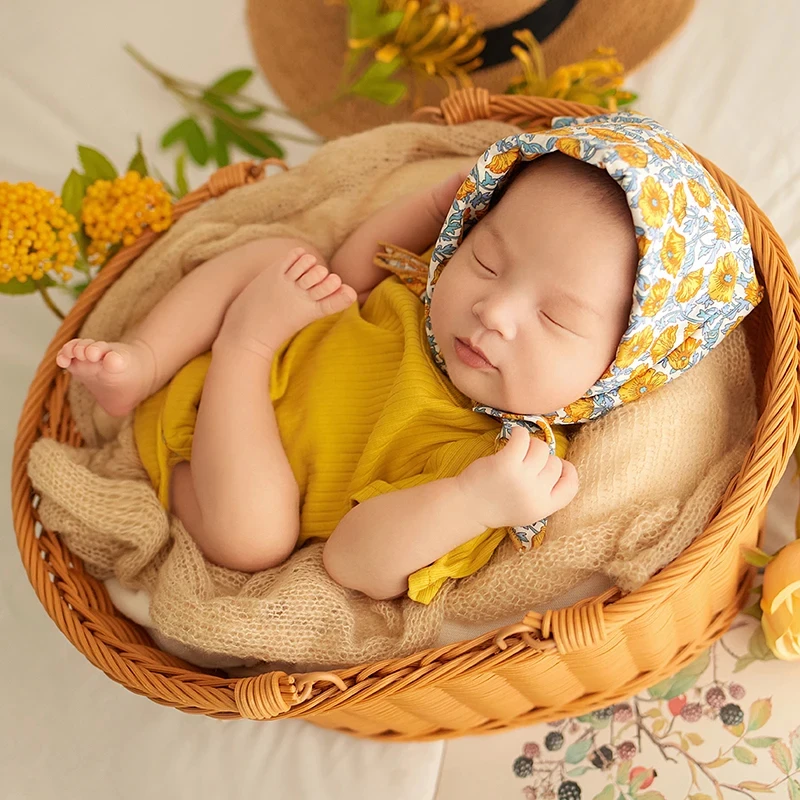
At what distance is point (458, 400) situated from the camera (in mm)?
1233

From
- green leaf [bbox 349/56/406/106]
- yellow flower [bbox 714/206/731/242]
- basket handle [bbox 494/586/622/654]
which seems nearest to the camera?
basket handle [bbox 494/586/622/654]

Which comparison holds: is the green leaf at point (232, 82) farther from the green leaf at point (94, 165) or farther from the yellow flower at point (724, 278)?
the yellow flower at point (724, 278)

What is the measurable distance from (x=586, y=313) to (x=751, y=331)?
1.38 ft

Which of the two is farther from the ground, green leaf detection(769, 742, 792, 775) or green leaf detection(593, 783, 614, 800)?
green leaf detection(769, 742, 792, 775)

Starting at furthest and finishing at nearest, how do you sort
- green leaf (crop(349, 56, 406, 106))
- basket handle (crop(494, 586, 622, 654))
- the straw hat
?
the straw hat
green leaf (crop(349, 56, 406, 106))
basket handle (crop(494, 586, 622, 654))

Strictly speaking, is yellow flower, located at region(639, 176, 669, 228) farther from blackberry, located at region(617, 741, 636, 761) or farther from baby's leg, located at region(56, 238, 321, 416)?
blackberry, located at region(617, 741, 636, 761)

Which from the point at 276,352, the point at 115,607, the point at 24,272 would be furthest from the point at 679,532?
the point at 24,272

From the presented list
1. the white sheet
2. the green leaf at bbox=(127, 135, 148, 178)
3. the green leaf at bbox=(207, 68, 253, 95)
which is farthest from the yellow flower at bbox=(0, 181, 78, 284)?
the green leaf at bbox=(207, 68, 253, 95)

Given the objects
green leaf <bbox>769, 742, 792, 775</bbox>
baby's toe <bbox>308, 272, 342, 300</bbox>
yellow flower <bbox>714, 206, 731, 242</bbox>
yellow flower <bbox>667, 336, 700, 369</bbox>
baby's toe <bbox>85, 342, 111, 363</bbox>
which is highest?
yellow flower <bbox>714, 206, 731, 242</bbox>

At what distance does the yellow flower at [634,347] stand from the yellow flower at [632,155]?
0.20m

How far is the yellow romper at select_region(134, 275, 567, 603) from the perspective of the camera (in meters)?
1.18

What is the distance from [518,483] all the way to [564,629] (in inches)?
7.0

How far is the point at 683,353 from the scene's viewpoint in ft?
3.72

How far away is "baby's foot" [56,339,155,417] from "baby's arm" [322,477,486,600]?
41cm
